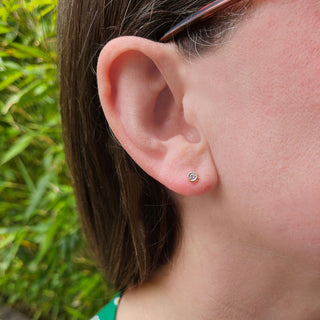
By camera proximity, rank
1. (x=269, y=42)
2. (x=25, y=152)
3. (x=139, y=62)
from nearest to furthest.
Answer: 1. (x=269, y=42)
2. (x=139, y=62)
3. (x=25, y=152)

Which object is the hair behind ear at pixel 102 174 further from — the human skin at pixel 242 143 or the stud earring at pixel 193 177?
the stud earring at pixel 193 177

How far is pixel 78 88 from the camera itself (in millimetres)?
928

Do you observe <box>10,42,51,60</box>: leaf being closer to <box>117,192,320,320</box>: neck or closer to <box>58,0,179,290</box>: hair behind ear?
<box>58,0,179,290</box>: hair behind ear

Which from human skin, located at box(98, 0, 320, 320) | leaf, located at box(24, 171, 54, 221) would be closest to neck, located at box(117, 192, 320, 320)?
human skin, located at box(98, 0, 320, 320)

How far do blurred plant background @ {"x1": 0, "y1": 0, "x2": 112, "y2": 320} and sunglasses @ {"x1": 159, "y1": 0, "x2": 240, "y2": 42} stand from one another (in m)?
0.78

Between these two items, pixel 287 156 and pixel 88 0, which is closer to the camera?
pixel 287 156

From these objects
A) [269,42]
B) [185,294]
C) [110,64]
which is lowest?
[185,294]

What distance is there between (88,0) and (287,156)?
1.72ft

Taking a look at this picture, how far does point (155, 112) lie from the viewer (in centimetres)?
78

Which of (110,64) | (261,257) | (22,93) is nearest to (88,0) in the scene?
(110,64)

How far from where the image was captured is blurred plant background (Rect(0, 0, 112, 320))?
1.54 m

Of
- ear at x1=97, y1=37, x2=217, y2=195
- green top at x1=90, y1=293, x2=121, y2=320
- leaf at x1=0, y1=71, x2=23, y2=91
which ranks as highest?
leaf at x1=0, y1=71, x2=23, y2=91

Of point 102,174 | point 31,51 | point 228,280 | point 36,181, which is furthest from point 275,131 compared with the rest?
point 36,181

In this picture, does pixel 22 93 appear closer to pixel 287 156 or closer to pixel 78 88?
pixel 78 88
